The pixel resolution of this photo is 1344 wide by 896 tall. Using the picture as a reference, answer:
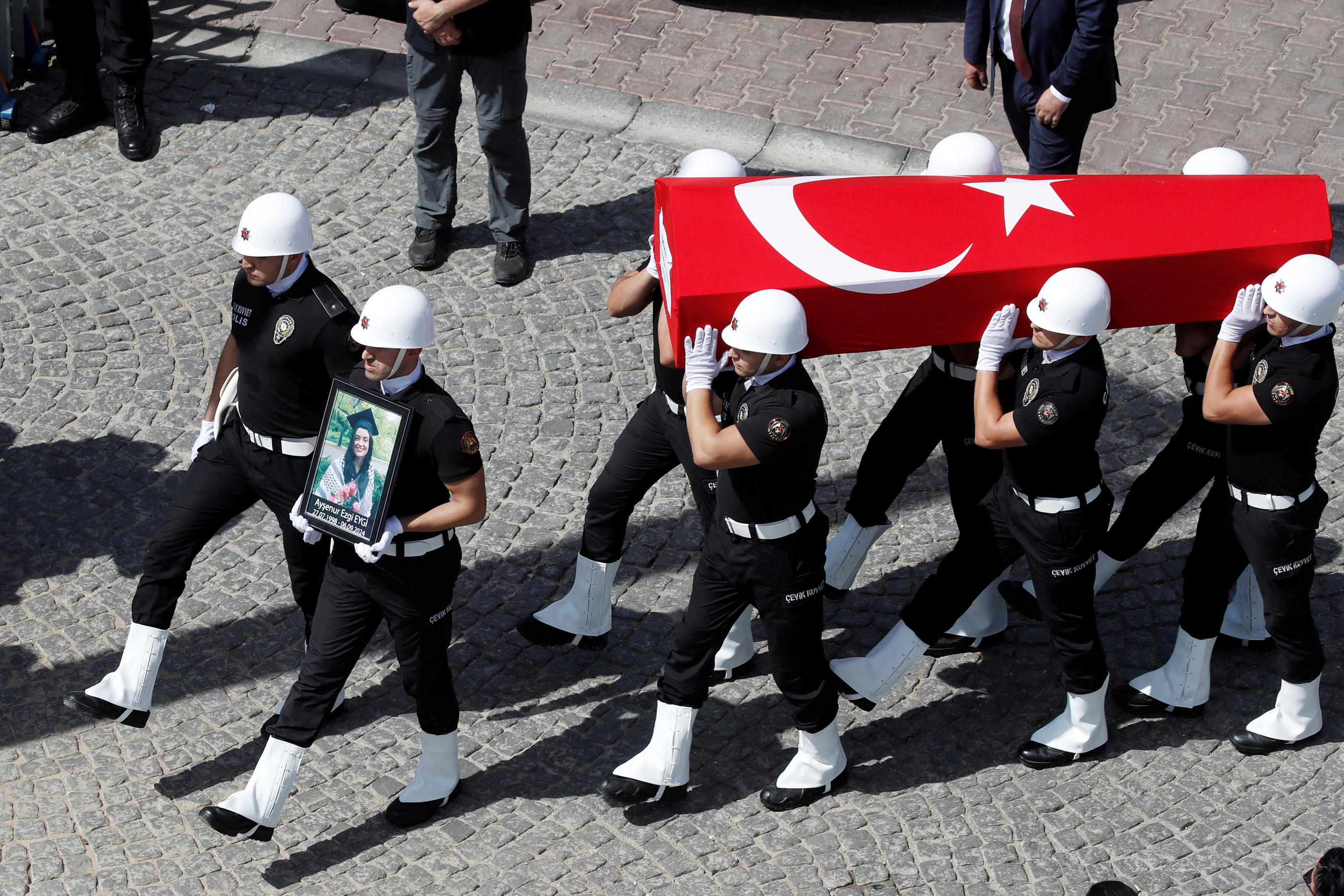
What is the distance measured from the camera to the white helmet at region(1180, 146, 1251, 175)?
18.2ft

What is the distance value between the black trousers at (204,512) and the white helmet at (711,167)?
189 centimetres

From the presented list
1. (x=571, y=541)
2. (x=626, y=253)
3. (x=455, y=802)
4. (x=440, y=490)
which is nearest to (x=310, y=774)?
(x=455, y=802)

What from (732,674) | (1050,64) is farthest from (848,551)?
(1050,64)

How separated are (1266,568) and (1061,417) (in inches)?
42.4

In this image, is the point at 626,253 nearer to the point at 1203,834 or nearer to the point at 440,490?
the point at 440,490

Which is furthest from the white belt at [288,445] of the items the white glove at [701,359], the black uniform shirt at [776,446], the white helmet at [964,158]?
the white helmet at [964,158]

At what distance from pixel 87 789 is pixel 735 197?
313cm

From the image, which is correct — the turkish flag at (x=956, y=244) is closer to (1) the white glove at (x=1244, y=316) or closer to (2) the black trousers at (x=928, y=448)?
(1) the white glove at (x=1244, y=316)

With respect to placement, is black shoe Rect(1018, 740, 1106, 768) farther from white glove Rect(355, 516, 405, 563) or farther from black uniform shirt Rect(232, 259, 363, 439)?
black uniform shirt Rect(232, 259, 363, 439)

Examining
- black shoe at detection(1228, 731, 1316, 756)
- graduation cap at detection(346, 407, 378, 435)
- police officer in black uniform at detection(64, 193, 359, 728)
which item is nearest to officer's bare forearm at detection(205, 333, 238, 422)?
police officer in black uniform at detection(64, 193, 359, 728)

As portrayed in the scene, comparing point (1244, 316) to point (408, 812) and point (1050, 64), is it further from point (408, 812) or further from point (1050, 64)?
point (408, 812)

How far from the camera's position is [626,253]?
859 centimetres

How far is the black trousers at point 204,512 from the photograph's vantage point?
540 cm

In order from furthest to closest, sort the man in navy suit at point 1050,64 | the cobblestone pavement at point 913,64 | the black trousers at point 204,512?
the cobblestone pavement at point 913,64
the man in navy suit at point 1050,64
the black trousers at point 204,512
